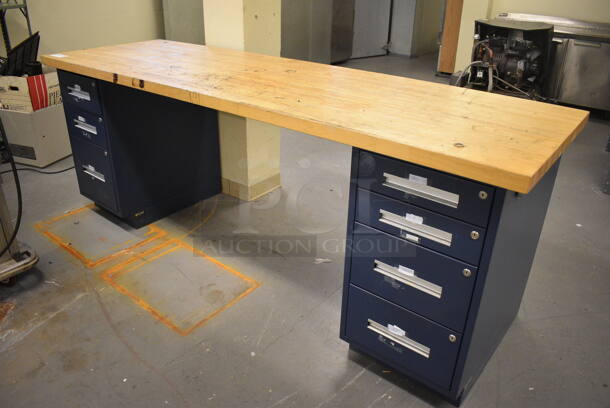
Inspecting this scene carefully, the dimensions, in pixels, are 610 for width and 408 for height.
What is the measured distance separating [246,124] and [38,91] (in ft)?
5.34

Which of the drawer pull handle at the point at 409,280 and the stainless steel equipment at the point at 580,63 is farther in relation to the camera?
the stainless steel equipment at the point at 580,63

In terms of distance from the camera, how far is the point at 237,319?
2084 mm

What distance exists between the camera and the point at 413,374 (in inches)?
66.3

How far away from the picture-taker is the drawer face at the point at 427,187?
4.26ft

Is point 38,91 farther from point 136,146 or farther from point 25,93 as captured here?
point 136,146

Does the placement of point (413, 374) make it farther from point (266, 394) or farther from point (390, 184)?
point (390, 184)

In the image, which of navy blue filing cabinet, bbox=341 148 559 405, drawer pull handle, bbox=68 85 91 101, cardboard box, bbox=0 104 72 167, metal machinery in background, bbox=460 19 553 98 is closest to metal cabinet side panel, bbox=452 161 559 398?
navy blue filing cabinet, bbox=341 148 559 405

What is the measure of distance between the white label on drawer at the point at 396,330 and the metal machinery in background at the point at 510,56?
2970mm

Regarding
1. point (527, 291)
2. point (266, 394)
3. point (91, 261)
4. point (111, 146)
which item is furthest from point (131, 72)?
point (527, 291)

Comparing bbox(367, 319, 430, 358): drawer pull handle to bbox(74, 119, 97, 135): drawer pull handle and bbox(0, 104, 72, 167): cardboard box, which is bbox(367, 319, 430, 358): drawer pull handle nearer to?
bbox(74, 119, 97, 135): drawer pull handle

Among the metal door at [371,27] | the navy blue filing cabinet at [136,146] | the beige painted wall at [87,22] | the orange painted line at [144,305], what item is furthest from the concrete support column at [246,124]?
the metal door at [371,27]

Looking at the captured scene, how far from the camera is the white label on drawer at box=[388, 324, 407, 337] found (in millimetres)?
1638

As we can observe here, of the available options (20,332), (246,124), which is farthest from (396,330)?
(246,124)

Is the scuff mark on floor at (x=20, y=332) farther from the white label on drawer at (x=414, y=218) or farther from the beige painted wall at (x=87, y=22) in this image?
the beige painted wall at (x=87, y=22)
